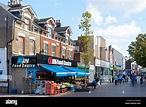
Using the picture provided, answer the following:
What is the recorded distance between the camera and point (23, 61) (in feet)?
4.72

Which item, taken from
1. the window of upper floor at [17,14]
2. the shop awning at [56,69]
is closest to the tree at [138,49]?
the shop awning at [56,69]

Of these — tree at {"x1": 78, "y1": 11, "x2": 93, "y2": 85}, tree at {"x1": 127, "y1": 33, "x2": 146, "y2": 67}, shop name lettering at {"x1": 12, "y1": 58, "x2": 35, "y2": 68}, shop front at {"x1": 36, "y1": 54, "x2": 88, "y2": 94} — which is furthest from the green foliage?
shop name lettering at {"x1": 12, "y1": 58, "x2": 35, "y2": 68}

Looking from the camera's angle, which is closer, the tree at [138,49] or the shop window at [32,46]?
the tree at [138,49]

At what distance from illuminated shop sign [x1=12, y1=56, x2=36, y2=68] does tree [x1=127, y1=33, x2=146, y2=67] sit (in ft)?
2.33

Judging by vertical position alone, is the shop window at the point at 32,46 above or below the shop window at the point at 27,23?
below

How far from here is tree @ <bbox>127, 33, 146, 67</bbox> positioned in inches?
54.1

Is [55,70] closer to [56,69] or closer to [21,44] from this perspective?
[56,69]

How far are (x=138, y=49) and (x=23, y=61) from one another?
853 mm

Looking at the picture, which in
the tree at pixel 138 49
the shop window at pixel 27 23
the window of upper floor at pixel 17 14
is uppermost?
the window of upper floor at pixel 17 14

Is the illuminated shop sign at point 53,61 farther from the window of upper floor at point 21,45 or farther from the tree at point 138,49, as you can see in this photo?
the tree at point 138,49

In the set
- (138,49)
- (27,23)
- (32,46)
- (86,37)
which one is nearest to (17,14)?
(27,23)

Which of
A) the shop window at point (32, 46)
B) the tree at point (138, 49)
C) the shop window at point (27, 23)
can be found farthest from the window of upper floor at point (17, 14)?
the tree at point (138, 49)

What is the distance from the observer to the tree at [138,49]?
137 cm

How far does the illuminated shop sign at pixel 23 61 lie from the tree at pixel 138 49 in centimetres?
71
